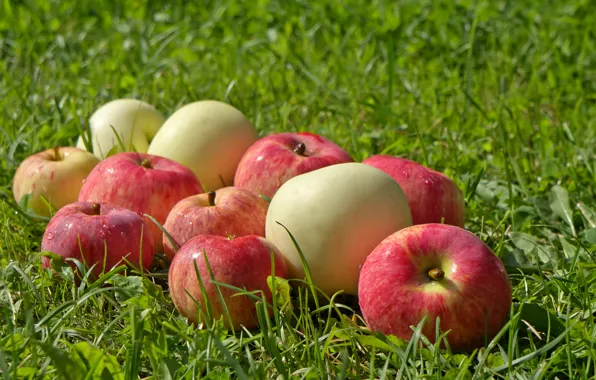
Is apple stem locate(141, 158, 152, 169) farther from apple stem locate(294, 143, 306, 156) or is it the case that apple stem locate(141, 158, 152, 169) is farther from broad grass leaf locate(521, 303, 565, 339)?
broad grass leaf locate(521, 303, 565, 339)

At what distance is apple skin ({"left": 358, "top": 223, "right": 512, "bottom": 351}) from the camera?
2248 mm

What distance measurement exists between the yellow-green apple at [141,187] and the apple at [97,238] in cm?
19

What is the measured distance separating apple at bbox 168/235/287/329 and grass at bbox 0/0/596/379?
0.07 meters

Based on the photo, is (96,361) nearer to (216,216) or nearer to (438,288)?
(216,216)

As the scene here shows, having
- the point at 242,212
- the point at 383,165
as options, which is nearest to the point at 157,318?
the point at 242,212

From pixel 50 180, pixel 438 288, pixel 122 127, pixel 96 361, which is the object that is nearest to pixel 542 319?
pixel 438 288

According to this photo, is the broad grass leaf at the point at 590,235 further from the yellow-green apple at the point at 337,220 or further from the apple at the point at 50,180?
the apple at the point at 50,180

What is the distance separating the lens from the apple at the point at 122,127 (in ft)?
11.9

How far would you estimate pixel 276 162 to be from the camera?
9.78 ft

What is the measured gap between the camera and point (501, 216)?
3342 mm

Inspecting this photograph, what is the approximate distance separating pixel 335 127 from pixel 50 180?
64.8 inches

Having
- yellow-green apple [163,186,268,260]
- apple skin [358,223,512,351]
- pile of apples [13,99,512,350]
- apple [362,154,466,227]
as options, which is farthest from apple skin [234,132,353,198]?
apple skin [358,223,512,351]

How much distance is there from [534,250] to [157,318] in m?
1.28

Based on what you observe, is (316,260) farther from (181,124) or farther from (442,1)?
(442,1)
